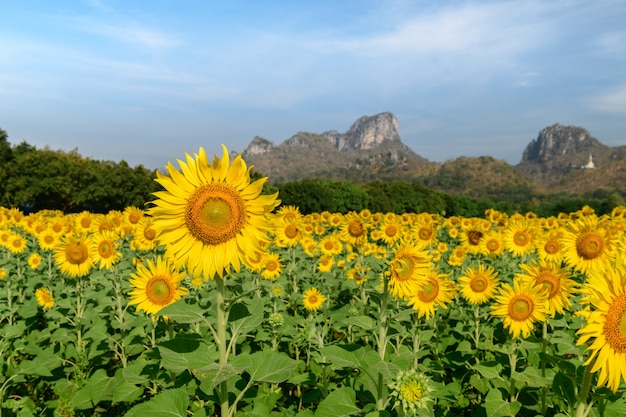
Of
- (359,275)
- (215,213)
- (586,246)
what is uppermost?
(215,213)

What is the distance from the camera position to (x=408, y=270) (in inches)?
174

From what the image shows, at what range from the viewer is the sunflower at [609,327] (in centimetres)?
249

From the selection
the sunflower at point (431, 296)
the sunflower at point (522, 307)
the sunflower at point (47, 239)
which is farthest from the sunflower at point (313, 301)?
the sunflower at point (47, 239)

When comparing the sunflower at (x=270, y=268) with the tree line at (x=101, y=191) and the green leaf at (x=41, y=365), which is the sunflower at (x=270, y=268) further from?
the tree line at (x=101, y=191)

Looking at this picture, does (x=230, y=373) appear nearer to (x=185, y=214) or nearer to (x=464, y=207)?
(x=185, y=214)

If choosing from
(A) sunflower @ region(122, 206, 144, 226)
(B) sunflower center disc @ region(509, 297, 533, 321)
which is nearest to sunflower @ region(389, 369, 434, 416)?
(B) sunflower center disc @ region(509, 297, 533, 321)

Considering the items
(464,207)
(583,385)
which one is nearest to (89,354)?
(583,385)

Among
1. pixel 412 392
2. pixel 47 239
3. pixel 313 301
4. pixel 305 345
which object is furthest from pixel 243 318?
pixel 47 239

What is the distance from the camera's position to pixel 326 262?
33.8 ft

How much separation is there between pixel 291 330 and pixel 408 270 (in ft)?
6.60

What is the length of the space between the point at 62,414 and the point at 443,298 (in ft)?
14.7

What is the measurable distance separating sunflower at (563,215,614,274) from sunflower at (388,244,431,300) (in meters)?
2.55

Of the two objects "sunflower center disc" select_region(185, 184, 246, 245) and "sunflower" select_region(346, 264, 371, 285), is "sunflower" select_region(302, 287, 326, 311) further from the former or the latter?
"sunflower center disc" select_region(185, 184, 246, 245)

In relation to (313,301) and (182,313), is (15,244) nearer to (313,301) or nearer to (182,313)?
(313,301)
